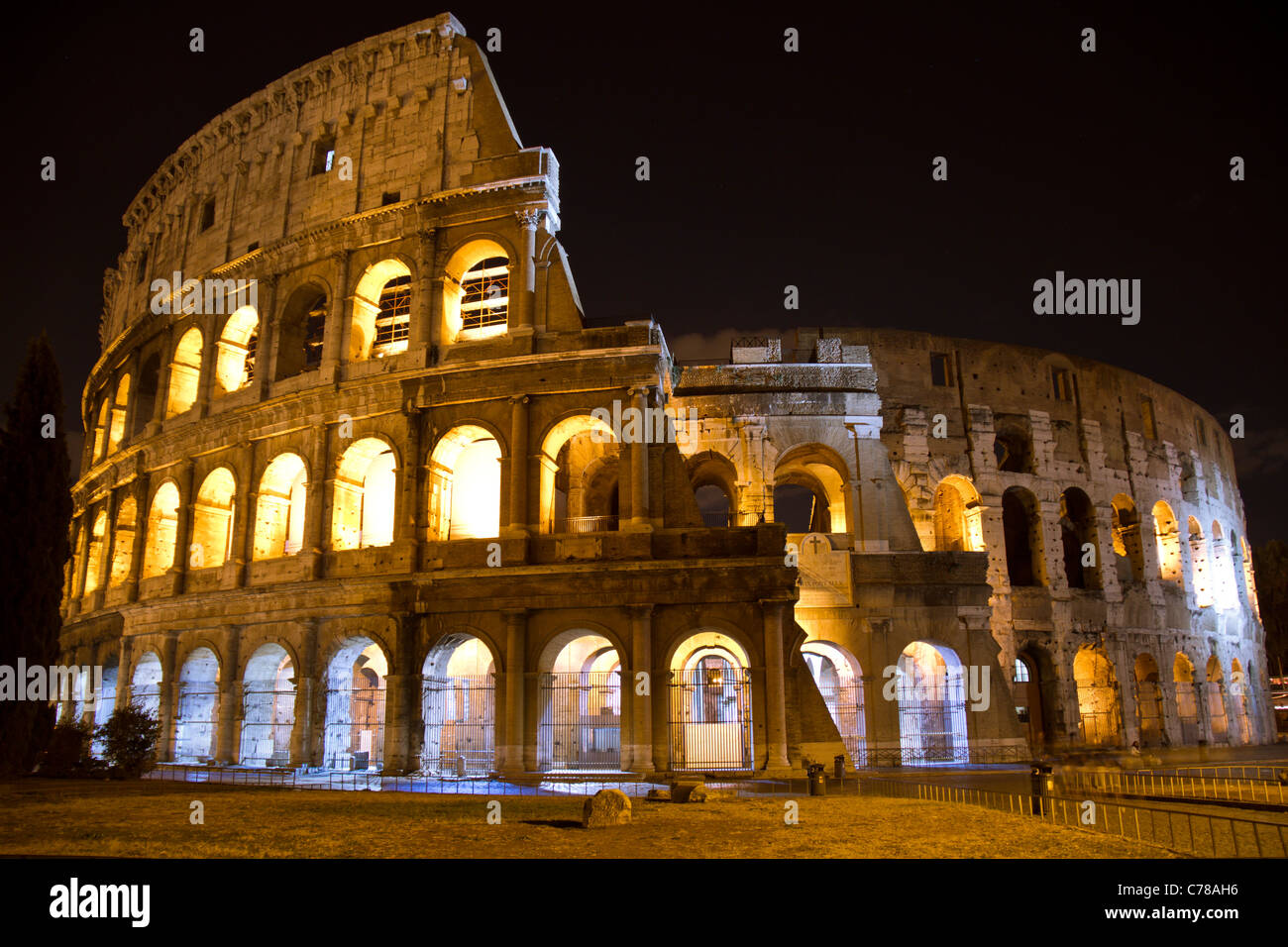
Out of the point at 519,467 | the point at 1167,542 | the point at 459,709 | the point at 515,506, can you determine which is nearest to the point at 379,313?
the point at 519,467

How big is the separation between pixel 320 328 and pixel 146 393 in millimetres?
5258

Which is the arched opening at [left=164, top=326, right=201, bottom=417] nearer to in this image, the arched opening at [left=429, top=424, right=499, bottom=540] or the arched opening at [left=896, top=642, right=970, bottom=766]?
the arched opening at [left=429, top=424, right=499, bottom=540]

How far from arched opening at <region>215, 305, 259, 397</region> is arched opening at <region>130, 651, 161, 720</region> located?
22.0ft

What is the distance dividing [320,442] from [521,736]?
25.8ft

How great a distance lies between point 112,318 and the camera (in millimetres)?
28750

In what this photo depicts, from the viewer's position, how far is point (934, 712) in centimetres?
2145

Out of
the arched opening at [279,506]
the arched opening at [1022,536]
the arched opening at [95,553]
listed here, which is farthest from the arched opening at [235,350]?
the arched opening at [1022,536]

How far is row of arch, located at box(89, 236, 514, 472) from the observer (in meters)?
19.9

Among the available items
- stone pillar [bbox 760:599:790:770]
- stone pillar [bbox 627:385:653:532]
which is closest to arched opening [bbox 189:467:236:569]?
stone pillar [bbox 627:385:653:532]

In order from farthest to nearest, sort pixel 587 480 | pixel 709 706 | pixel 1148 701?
1. pixel 1148 701
2. pixel 709 706
3. pixel 587 480

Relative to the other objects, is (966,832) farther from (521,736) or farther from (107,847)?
(521,736)

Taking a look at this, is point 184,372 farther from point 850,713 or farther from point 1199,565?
point 1199,565

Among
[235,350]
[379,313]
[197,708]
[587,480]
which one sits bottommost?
[197,708]
